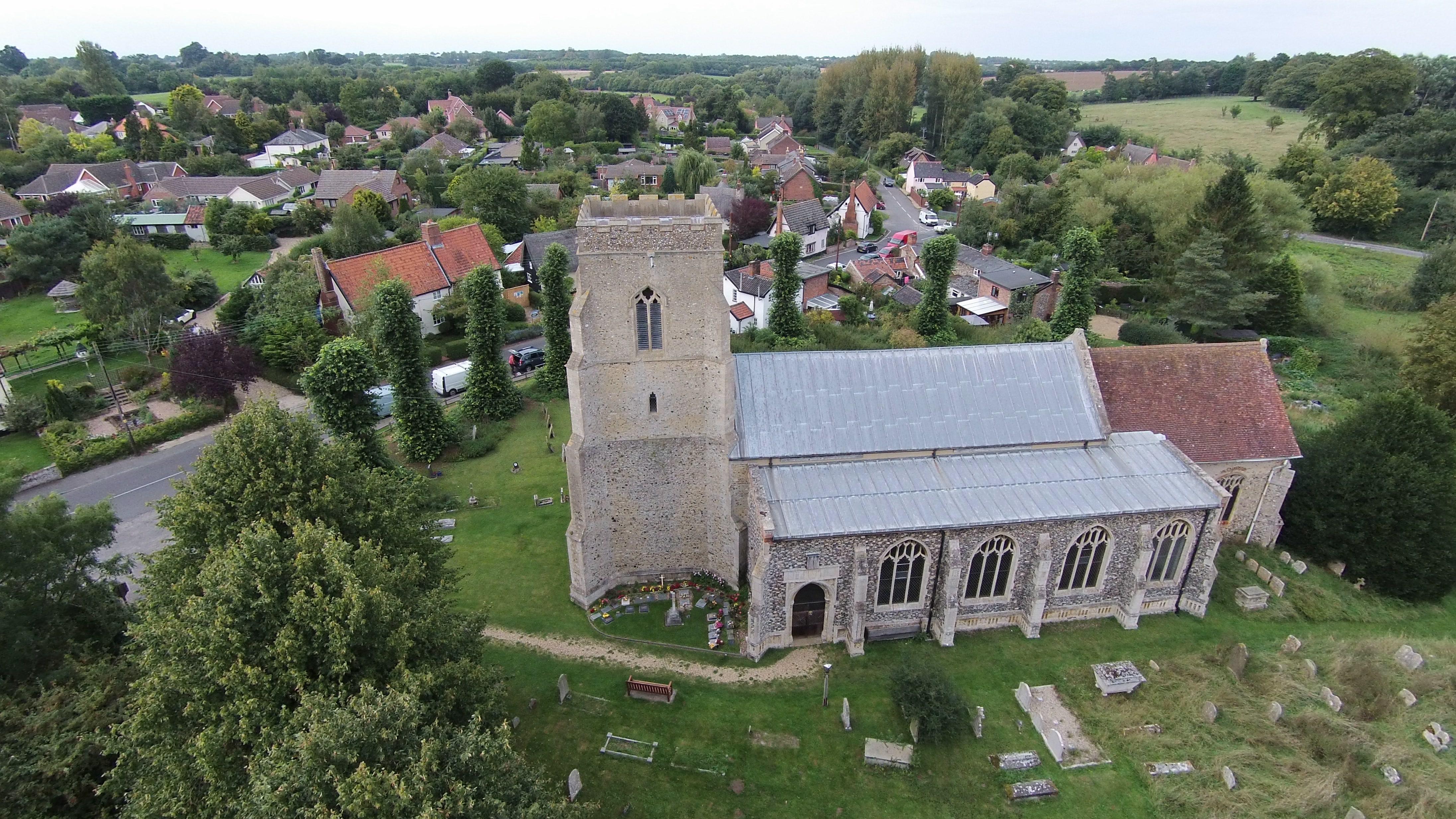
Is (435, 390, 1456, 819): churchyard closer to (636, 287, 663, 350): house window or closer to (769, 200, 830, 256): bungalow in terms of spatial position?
(636, 287, 663, 350): house window

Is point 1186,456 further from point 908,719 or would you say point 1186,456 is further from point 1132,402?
point 908,719

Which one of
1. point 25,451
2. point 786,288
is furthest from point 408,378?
point 786,288

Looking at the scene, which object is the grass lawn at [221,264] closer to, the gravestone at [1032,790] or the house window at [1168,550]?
the gravestone at [1032,790]

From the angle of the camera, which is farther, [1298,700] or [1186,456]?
[1186,456]

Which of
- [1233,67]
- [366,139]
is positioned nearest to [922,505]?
[366,139]

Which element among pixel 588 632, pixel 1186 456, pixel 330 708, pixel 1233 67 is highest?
pixel 1233 67
